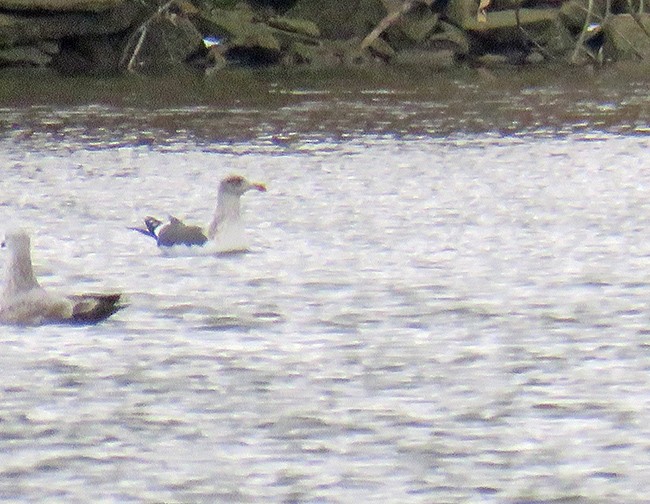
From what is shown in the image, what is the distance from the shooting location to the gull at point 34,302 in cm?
1014

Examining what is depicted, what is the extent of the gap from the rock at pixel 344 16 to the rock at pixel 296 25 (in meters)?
0.47

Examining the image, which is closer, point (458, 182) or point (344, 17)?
point (458, 182)

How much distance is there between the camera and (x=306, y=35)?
37688 mm

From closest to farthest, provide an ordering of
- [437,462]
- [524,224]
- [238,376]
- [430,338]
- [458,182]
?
[437,462] → [238,376] → [430,338] → [524,224] → [458,182]

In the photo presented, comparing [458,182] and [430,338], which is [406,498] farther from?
[458,182]

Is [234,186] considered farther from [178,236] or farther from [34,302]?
[34,302]

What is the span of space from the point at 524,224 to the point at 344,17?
2434 centimetres

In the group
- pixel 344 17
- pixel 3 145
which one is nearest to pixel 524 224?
pixel 3 145

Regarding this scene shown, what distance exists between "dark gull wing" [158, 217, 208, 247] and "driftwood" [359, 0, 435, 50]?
24.9 meters

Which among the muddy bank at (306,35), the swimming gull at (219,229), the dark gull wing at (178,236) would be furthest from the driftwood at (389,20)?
the dark gull wing at (178,236)

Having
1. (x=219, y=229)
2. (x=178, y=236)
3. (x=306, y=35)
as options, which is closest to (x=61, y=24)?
(x=306, y=35)

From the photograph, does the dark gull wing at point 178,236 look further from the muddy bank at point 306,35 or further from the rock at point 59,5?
the rock at point 59,5

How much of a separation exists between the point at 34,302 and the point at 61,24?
26290 mm

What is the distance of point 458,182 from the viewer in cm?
1725
